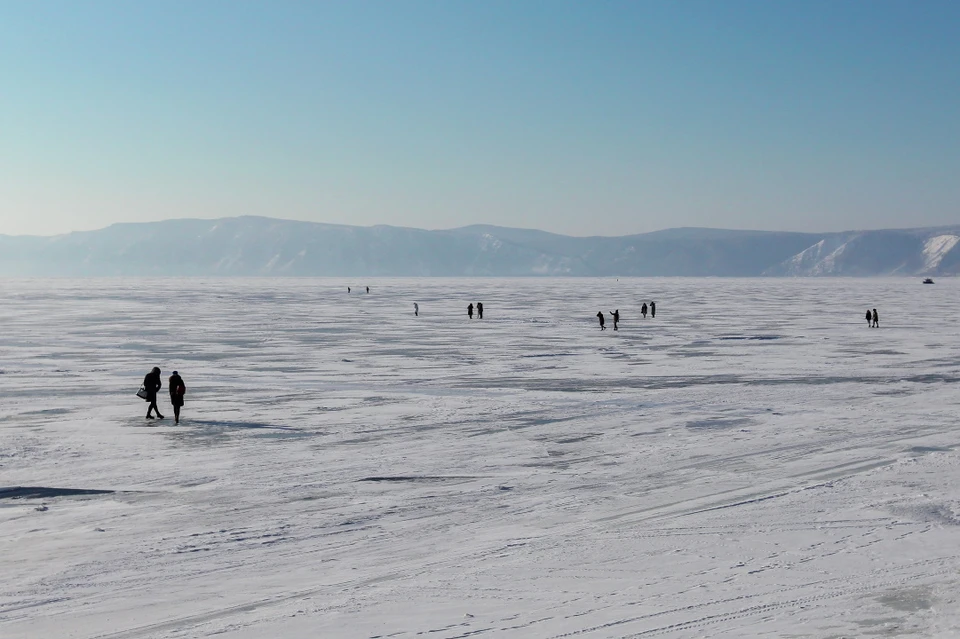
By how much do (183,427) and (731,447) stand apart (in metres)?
8.55

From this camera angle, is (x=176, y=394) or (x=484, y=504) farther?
(x=176, y=394)

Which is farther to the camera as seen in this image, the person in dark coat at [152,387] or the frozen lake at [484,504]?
the person in dark coat at [152,387]

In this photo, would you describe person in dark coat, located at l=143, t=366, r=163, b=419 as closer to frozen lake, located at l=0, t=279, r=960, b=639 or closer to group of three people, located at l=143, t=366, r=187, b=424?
group of three people, located at l=143, t=366, r=187, b=424

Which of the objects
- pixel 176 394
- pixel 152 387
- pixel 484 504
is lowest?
pixel 484 504

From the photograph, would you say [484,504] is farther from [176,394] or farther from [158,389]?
[158,389]

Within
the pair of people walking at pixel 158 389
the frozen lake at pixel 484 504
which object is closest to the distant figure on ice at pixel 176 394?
the pair of people walking at pixel 158 389

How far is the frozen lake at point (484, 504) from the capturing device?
6.36m

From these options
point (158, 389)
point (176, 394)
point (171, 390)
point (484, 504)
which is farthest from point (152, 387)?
point (484, 504)

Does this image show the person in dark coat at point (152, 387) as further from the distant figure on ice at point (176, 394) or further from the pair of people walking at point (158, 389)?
the distant figure on ice at point (176, 394)

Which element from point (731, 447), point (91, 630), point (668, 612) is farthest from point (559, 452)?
point (91, 630)

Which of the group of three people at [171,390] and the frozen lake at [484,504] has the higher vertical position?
the group of three people at [171,390]

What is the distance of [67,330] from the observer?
3500 cm

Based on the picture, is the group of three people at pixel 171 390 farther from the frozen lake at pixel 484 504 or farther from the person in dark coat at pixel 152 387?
the frozen lake at pixel 484 504

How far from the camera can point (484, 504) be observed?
931cm
